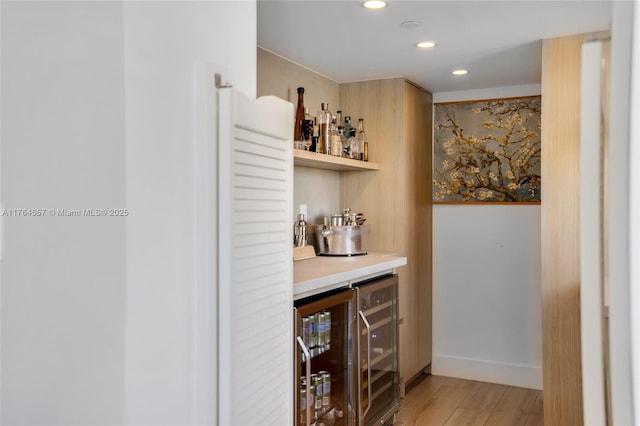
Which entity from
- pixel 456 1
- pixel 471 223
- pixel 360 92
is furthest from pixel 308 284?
pixel 471 223

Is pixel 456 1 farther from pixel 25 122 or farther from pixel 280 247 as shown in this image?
pixel 25 122

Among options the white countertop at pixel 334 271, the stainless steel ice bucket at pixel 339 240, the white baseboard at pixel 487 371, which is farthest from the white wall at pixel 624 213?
the white baseboard at pixel 487 371

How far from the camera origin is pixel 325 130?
3.37m

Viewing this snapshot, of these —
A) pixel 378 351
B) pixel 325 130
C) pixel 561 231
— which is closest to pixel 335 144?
pixel 325 130

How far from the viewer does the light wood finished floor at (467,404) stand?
3416mm

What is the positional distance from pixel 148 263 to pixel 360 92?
278 centimetres

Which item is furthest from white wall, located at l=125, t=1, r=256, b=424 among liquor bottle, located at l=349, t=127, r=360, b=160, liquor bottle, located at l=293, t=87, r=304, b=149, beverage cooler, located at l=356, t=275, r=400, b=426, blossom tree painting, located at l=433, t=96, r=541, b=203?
blossom tree painting, located at l=433, t=96, r=541, b=203

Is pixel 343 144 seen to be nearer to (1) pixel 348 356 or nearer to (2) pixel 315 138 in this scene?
(2) pixel 315 138

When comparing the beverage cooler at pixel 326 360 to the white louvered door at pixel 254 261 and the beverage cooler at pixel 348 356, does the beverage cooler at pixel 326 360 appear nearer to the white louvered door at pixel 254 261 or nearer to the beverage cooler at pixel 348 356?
the beverage cooler at pixel 348 356

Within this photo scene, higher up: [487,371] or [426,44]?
[426,44]

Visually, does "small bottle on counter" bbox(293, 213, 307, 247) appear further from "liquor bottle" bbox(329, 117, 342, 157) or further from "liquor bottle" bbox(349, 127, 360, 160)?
"liquor bottle" bbox(349, 127, 360, 160)

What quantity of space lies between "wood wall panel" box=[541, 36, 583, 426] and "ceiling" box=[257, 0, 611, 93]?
0.20 m

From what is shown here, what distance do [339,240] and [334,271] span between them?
2.67 ft

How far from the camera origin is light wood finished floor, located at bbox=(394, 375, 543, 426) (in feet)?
11.2
